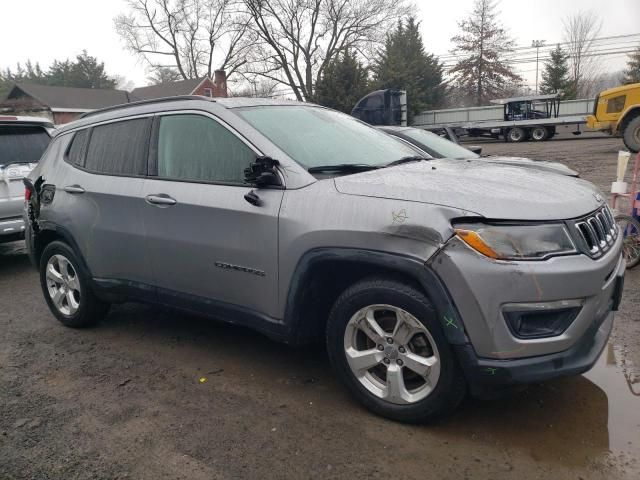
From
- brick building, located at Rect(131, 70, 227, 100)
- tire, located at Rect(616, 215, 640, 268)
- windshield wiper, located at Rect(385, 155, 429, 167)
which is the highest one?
brick building, located at Rect(131, 70, 227, 100)

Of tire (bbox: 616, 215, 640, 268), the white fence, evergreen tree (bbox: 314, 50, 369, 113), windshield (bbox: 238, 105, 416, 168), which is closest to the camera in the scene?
windshield (bbox: 238, 105, 416, 168)

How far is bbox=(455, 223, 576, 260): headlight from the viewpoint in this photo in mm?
2396

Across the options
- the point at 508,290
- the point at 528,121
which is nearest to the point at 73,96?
the point at 528,121

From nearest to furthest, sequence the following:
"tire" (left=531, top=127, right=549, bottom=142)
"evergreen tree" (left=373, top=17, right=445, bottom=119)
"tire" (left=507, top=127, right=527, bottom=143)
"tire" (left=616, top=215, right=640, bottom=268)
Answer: "tire" (left=616, top=215, right=640, bottom=268)
"tire" (left=531, top=127, right=549, bottom=142)
"tire" (left=507, top=127, right=527, bottom=143)
"evergreen tree" (left=373, top=17, right=445, bottom=119)

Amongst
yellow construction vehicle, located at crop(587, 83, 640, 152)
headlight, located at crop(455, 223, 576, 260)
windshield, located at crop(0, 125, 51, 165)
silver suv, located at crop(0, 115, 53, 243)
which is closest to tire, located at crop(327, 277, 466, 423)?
headlight, located at crop(455, 223, 576, 260)

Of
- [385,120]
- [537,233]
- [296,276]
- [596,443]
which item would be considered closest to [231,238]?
[296,276]

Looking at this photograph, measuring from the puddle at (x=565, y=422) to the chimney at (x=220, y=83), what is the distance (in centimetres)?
4459

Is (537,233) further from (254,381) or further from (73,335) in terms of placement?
(73,335)

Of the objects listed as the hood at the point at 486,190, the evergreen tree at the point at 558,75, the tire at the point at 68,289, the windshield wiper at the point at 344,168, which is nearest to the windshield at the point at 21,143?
the tire at the point at 68,289

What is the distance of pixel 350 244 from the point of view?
8.96 feet

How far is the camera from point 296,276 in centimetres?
295

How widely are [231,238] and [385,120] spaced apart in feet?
66.7

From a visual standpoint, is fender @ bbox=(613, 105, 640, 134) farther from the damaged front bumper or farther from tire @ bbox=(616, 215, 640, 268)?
the damaged front bumper

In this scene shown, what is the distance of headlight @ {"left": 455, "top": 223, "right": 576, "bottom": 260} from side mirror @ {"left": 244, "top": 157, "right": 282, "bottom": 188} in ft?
3.66
